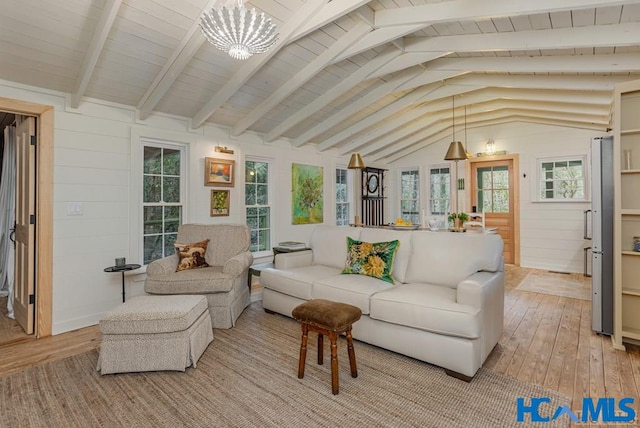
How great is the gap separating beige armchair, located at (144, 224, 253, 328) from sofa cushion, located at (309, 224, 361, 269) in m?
0.82

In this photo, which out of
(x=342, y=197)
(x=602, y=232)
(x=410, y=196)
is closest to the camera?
(x=602, y=232)

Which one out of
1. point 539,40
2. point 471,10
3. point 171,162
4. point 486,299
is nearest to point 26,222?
point 171,162

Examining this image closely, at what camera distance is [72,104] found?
10.3 ft

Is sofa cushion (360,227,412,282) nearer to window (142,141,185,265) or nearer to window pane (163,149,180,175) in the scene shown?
window (142,141,185,265)

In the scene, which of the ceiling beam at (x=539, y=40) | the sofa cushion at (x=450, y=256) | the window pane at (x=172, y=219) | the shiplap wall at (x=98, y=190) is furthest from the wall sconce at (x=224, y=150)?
the sofa cushion at (x=450, y=256)

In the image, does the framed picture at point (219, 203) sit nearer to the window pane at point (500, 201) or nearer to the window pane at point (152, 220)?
the window pane at point (152, 220)

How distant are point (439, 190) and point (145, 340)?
6.47 meters

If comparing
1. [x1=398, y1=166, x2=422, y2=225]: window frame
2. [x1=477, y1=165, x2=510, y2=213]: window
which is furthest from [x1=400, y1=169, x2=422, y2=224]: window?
[x1=477, y1=165, x2=510, y2=213]: window

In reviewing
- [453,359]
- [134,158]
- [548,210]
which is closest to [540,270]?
[548,210]

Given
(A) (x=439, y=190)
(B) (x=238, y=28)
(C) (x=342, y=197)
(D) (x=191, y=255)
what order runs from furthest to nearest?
1. (A) (x=439, y=190)
2. (C) (x=342, y=197)
3. (D) (x=191, y=255)
4. (B) (x=238, y=28)

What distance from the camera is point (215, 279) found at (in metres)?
3.10

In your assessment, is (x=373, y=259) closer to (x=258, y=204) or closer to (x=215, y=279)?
(x=215, y=279)

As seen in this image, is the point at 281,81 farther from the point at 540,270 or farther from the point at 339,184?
the point at 540,270

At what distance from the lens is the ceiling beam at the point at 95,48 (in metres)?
2.16
